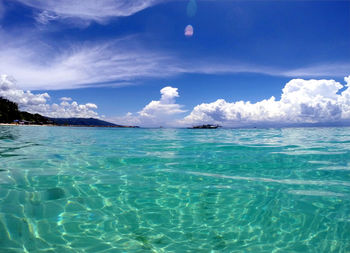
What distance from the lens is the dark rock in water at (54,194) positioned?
5.14 meters

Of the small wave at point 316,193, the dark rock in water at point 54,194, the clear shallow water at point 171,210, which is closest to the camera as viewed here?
the clear shallow water at point 171,210

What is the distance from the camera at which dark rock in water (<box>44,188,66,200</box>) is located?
5.14 metres

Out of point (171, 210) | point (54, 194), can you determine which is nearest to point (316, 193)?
point (171, 210)

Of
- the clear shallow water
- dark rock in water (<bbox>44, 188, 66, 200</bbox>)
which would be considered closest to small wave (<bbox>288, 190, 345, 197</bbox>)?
the clear shallow water

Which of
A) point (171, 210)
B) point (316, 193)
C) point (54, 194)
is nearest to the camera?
point (171, 210)

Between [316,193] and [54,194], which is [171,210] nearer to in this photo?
[54,194]

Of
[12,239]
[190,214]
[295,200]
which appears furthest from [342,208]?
[12,239]

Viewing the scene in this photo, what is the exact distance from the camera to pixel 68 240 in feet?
12.0

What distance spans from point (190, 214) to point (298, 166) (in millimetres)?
6874

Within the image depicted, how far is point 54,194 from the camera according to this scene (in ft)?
17.4

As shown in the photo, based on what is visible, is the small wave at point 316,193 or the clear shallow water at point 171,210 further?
the small wave at point 316,193

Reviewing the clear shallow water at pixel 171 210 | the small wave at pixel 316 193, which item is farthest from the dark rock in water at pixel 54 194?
the small wave at pixel 316 193

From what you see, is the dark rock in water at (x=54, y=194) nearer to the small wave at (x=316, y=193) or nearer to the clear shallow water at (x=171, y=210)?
the clear shallow water at (x=171, y=210)

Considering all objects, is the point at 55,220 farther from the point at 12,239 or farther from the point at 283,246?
the point at 283,246
